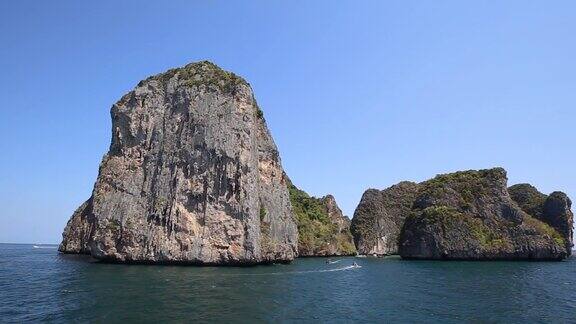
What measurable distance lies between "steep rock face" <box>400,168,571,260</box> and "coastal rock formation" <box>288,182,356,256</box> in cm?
2355

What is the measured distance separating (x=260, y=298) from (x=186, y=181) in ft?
125

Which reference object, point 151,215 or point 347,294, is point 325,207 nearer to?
point 151,215

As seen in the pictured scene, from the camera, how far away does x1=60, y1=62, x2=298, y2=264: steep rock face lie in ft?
235

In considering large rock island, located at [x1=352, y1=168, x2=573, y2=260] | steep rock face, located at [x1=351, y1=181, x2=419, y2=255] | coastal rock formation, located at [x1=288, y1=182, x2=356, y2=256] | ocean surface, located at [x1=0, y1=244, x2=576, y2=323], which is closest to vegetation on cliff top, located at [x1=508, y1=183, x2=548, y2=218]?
large rock island, located at [x1=352, y1=168, x2=573, y2=260]

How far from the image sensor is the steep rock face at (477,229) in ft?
411

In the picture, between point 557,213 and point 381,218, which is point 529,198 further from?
point 381,218

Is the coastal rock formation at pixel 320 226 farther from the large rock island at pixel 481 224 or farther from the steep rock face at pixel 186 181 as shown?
the steep rock face at pixel 186 181

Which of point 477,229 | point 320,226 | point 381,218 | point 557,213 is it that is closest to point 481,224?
point 477,229

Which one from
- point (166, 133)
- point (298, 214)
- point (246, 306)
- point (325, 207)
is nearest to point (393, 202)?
point (325, 207)

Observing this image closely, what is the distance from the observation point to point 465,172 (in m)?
151

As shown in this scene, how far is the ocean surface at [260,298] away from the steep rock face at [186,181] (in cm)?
898

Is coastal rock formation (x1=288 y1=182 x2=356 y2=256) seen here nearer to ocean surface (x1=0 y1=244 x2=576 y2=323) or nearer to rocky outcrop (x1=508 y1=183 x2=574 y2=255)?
rocky outcrop (x1=508 y1=183 x2=574 y2=255)

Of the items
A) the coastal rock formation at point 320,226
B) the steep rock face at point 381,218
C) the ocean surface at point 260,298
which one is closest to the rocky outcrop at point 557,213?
the steep rock face at point 381,218

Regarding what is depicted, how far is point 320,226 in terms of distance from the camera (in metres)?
147
